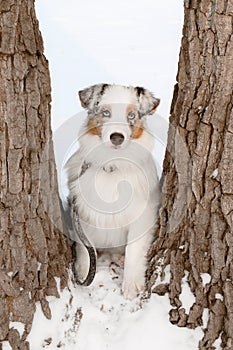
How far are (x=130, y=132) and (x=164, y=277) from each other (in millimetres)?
652

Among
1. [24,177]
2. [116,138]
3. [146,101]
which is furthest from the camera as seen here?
[146,101]

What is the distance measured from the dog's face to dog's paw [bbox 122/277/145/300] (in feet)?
1.97

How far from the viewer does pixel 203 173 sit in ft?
7.81

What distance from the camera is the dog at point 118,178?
269 centimetres

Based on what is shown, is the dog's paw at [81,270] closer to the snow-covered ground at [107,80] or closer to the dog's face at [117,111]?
the snow-covered ground at [107,80]

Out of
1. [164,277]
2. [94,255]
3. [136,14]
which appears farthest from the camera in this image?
[136,14]

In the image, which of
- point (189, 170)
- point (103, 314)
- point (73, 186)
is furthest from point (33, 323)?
point (189, 170)

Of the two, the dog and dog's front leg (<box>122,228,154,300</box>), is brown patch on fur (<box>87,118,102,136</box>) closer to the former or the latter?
the dog

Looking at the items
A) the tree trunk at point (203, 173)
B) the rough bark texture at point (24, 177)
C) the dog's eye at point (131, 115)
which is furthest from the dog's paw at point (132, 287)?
the dog's eye at point (131, 115)

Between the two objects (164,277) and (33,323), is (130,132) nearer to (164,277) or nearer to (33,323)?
(164,277)

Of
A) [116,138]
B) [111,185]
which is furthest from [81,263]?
[116,138]

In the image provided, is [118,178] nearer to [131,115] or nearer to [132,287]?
[131,115]

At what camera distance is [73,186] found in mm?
2855

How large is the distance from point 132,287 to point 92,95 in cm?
88
